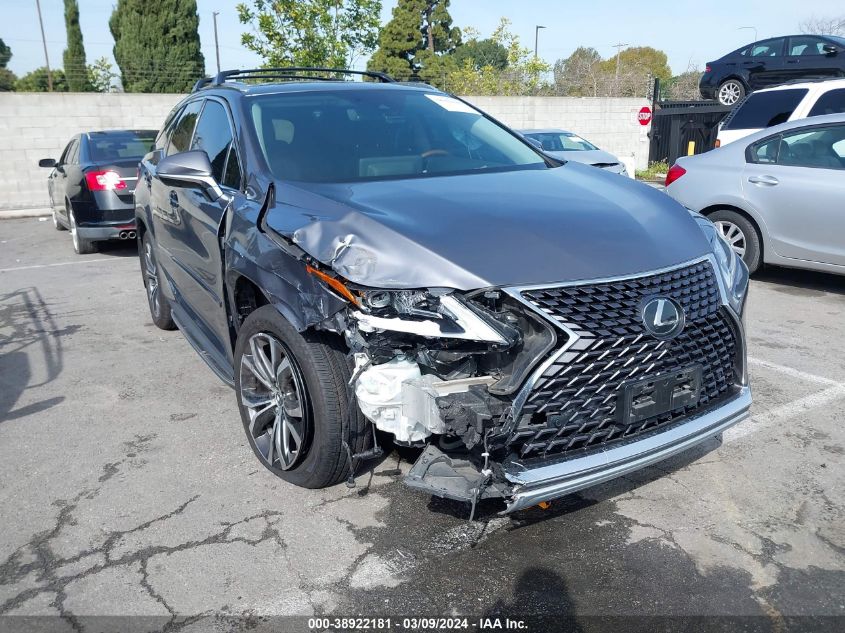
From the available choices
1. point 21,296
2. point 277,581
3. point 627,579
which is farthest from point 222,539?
point 21,296

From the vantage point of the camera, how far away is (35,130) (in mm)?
15984

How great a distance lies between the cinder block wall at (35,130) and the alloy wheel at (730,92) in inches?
544

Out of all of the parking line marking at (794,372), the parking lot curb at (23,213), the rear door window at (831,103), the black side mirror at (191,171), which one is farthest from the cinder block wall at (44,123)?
the parking line marking at (794,372)

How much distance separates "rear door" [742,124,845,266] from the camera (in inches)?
260

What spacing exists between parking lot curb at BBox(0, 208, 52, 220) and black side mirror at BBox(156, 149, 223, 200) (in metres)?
13.0

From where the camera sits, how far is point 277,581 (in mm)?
2865

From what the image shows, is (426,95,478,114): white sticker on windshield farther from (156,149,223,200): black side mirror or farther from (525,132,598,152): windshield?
(525,132,598,152): windshield

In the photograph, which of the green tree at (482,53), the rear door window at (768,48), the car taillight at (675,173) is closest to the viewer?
the car taillight at (675,173)

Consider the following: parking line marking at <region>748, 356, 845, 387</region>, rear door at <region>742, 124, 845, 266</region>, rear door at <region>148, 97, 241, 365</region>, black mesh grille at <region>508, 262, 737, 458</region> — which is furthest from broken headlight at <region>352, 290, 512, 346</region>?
rear door at <region>742, 124, 845, 266</region>

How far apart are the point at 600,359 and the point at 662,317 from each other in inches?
12.8

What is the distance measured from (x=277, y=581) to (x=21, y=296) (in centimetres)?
611

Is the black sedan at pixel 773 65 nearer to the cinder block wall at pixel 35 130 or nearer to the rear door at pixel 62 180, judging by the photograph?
the cinder block wall at pixel 35 130

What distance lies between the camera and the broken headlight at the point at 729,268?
3236mm

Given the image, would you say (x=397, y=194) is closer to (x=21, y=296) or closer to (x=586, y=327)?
(x=586, y=327)
